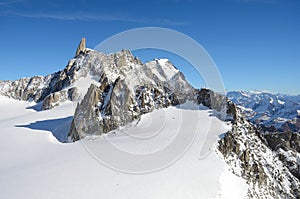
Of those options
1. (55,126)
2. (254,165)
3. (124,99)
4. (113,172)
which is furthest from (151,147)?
(55,126)

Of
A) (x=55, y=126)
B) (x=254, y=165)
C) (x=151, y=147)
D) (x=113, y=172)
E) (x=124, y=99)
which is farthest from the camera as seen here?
(x=55, y=126)

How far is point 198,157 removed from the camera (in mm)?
22766

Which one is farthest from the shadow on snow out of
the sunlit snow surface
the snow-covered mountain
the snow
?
the snow

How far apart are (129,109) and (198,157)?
44.8ft

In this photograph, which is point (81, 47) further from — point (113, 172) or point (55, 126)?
point (113, 172)

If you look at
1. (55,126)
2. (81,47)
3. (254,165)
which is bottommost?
(254,165)

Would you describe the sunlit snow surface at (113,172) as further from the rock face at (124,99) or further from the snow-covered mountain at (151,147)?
the rock face at (124,99)

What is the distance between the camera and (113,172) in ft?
64.5

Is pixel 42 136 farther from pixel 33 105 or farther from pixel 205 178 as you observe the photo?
pixel 33 105

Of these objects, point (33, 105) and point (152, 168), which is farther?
point (33, 105)

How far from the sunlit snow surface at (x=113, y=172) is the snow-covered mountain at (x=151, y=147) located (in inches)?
2.9

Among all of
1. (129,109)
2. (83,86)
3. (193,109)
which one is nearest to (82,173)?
(129,109)

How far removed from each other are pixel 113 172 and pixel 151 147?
5469 mm

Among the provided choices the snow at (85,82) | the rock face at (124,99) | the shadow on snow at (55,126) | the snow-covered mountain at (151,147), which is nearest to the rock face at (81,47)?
the snow at (85,82)
